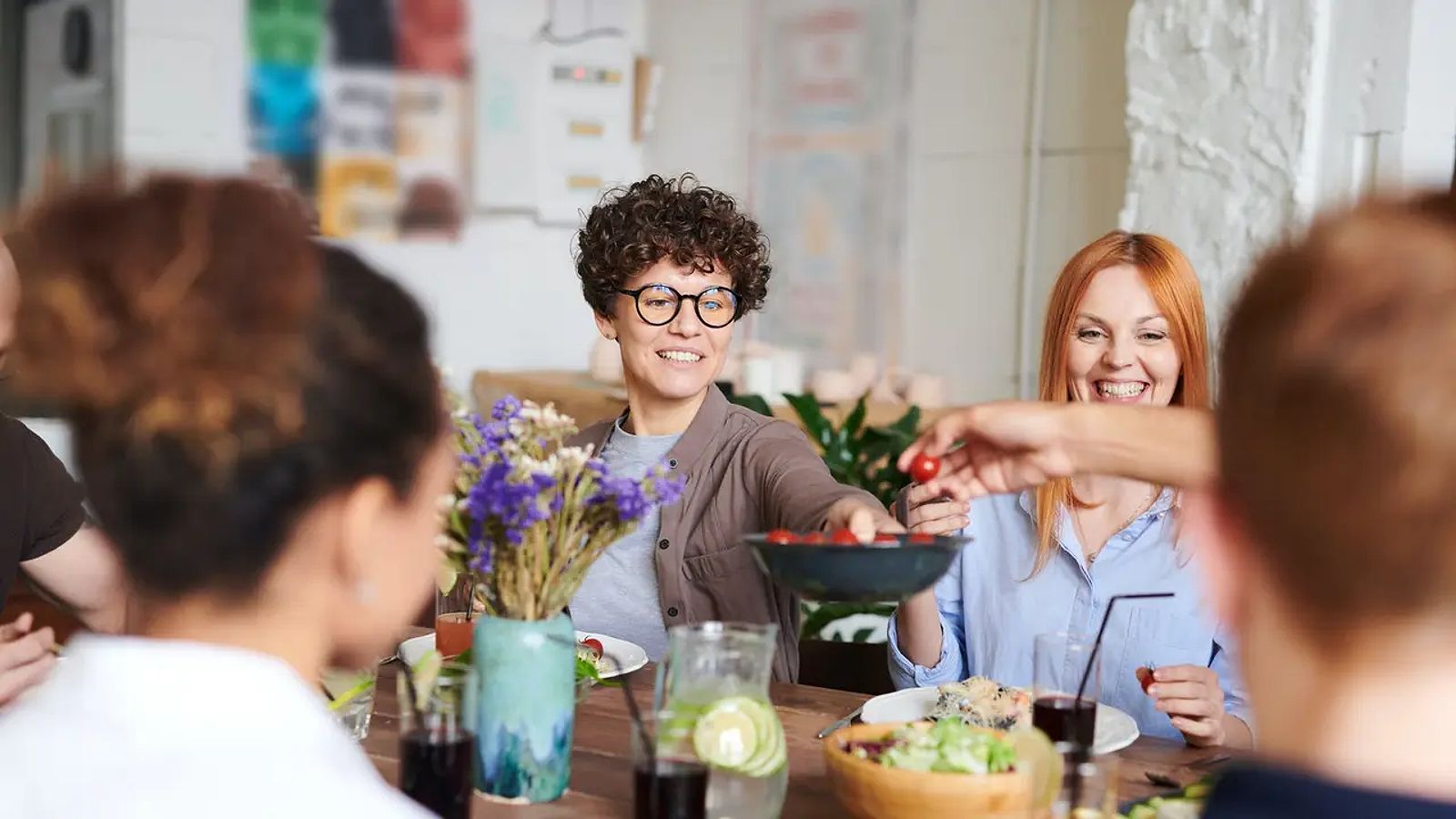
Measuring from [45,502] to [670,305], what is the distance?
1015 mm

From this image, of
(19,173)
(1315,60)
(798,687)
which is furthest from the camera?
(19,173)

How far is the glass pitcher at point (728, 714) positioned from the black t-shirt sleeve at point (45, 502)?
1.19m

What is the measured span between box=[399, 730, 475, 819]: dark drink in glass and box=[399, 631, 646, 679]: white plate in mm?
593

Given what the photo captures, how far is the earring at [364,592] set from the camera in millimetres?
1052

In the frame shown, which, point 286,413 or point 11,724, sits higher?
point 286,413

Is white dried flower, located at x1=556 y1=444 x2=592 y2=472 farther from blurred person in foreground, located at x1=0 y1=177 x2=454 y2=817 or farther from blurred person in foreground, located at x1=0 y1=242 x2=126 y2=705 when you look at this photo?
blurred person in foreground, located at x1=0 y1=242 x2=126 y2=705

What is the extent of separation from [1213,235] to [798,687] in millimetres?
2047

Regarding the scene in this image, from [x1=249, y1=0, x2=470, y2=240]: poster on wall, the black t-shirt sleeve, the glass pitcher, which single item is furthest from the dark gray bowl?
[x1=249, y1=0, x2=470, y2=240]: poster on wall

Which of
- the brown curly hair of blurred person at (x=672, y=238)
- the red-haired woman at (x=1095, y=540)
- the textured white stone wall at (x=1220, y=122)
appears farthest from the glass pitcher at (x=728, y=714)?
the textured white stone wall at (x=1220, y=122)

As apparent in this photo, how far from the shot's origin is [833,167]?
16.8ft

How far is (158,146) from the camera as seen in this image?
14.8 feet

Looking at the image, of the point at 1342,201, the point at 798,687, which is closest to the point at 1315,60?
the point at 798,687

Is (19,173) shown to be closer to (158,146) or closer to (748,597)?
(158,146)

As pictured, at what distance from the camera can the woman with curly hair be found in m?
2.30
